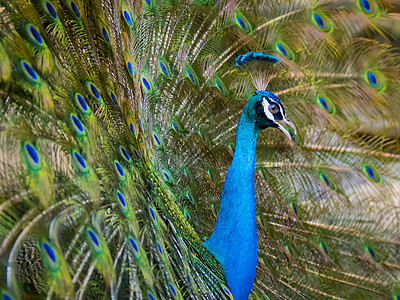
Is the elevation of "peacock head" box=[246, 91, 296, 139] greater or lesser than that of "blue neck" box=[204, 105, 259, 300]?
greater

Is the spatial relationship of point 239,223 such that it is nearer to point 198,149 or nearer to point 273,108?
point 273,108

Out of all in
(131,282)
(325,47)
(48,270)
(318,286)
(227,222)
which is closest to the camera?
(48,270)

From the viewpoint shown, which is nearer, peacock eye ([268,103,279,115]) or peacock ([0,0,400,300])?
peacock ([0,0,400,300])

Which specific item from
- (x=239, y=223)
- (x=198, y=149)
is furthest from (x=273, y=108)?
(x=198, y=149)

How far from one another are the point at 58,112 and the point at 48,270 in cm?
34

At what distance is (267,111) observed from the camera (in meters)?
1.27

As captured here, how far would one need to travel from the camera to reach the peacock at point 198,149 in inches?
30.6

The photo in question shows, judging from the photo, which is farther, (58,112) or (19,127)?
(58,112)

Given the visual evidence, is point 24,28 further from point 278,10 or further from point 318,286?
point 318,286

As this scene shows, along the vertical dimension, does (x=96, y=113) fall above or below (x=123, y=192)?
above

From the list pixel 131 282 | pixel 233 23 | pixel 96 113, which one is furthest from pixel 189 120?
pixel 131 282

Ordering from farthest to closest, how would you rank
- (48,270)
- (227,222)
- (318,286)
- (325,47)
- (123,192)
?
(318,286), (325,47), (227,222), (123,192), (48,270)

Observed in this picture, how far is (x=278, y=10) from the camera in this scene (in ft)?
4.93

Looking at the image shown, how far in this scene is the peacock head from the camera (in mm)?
1267
